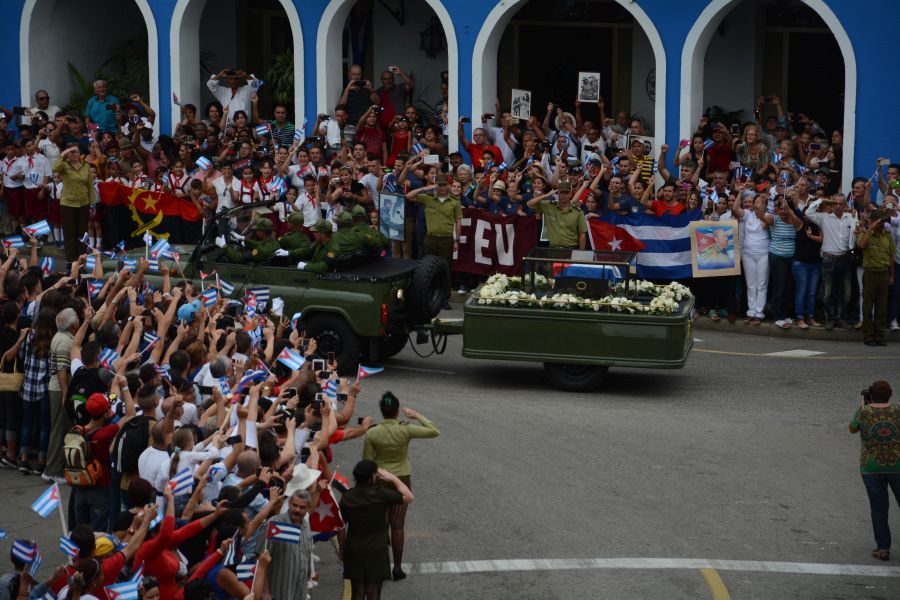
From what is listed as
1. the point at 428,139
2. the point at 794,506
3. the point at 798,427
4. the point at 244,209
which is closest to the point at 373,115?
the point at 428,139

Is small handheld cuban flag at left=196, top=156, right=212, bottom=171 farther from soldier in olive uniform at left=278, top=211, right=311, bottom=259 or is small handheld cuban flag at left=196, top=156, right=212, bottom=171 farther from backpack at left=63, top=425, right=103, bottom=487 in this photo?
backpack at left=63, top=425, right=103, bottom=487

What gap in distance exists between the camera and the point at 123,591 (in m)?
7.80

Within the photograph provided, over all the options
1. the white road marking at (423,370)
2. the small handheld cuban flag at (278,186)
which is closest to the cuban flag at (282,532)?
the white road marking at (423,370)

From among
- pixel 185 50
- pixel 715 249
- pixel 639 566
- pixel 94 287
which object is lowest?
pixel 639 566

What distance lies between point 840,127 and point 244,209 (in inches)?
494

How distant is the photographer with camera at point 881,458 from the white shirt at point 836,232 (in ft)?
Result: 27.4

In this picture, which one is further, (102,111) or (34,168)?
(102,111)

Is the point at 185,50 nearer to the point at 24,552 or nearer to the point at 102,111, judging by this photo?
the point at 102,111

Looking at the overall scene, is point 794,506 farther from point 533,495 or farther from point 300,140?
point 300,140

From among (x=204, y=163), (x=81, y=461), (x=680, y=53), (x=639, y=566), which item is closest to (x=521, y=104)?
(x=680, y=53)

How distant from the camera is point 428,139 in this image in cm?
2325

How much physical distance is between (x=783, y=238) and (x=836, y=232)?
0.75m

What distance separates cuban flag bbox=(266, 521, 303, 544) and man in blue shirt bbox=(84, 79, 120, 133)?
18085 mm

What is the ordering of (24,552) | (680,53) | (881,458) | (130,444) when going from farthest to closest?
1. (680,53)
2. (881,458)
3. (130,444)
4. (24,552)
